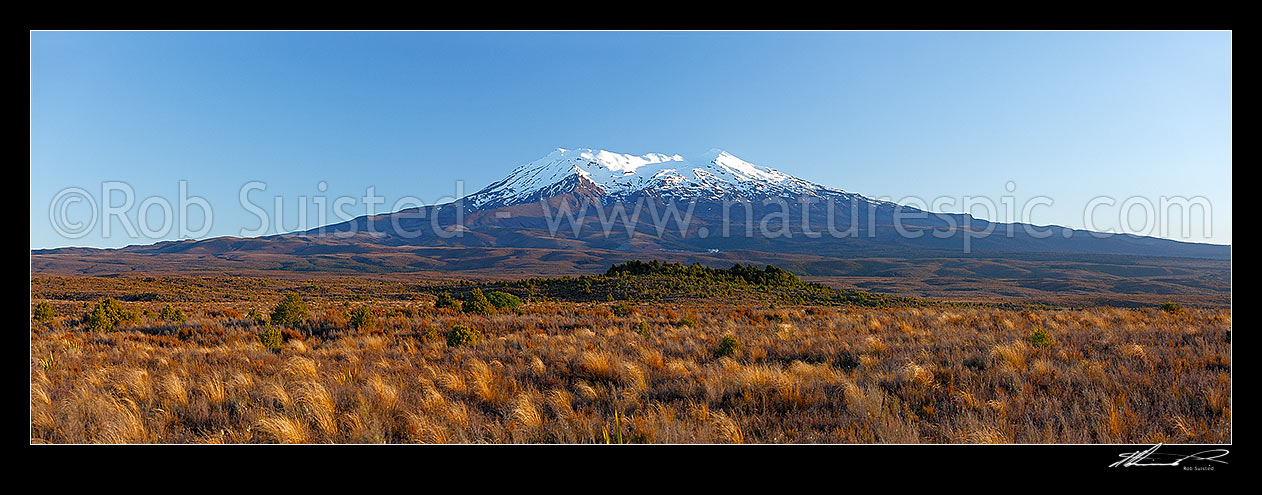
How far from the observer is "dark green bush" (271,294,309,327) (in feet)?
43.0

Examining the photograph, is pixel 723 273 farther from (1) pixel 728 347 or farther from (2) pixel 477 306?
(1) pixel 728 347

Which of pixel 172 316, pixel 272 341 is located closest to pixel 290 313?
pixel 272 341

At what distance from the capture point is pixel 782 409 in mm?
5043

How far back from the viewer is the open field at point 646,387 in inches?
174

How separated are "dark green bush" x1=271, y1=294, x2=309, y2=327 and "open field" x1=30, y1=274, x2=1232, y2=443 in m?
2.21

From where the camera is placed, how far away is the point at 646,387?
5.95 m

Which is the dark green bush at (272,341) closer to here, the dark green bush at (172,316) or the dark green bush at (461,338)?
the dark green bush at (461,338)

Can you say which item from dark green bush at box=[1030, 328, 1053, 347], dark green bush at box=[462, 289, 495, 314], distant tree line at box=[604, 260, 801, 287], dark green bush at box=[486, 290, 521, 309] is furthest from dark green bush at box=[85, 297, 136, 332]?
distant tree line at box=[604, 260, 801, 287]
